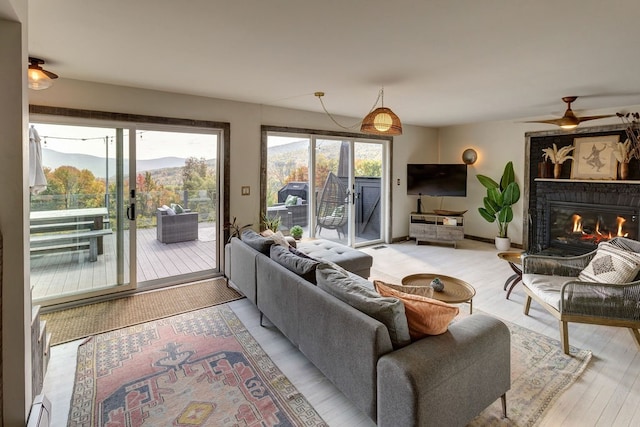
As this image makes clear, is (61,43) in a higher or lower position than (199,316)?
higher

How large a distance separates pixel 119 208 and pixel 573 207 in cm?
653

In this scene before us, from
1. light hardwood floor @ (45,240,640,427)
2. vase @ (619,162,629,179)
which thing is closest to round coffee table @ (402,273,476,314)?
light hardwood floor @ (45,240,640,427)

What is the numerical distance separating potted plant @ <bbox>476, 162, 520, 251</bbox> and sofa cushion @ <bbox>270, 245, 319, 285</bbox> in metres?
4.61

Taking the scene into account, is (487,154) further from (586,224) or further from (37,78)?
(37,78)

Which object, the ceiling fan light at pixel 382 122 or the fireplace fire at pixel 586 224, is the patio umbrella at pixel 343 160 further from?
the fireplace fire at pixel 586 224

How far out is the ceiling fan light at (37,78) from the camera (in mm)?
2703

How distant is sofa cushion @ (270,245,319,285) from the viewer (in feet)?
7.86

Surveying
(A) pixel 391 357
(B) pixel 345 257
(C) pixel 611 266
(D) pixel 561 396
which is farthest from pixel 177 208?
(C) pixel 611 266

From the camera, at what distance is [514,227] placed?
19.7 ft

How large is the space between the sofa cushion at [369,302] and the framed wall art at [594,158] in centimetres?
493

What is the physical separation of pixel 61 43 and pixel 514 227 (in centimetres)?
680

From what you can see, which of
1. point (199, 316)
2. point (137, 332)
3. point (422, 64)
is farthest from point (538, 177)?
point (137, 332)

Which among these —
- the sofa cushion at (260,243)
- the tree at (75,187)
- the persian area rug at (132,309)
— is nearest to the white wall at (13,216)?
the persian area rug at (132,309)

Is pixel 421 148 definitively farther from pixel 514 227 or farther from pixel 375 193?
pixel 514 227
